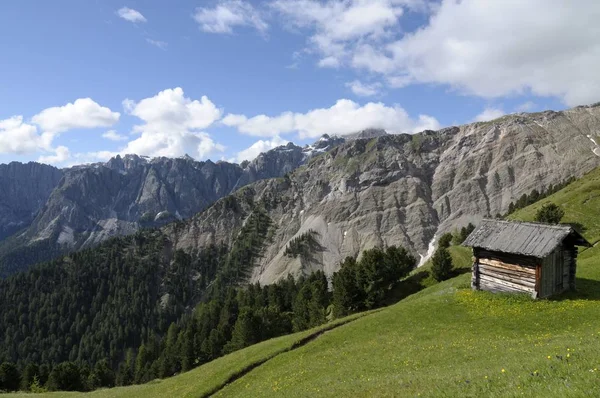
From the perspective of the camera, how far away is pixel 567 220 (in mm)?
79312

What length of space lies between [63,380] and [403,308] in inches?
3146

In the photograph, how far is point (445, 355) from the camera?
86.2 feet

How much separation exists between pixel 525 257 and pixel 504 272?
2842 millimetres

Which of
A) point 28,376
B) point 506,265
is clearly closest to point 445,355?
point 506,265

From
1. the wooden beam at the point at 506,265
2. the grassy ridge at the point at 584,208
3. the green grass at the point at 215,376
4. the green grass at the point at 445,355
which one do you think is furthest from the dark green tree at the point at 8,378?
the grassy ridge at the point at 584,208

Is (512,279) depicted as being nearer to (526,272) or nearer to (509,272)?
(509,272)

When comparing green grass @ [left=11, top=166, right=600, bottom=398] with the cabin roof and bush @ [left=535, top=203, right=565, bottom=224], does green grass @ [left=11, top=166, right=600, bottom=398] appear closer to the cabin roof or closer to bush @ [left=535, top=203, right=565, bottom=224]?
the cabin roof

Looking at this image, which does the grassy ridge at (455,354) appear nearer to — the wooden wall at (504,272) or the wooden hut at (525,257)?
the wooden wall at (504,272)

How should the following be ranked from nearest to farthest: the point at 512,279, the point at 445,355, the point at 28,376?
the point at 445,355 < the point at 512,279 < the point at 28,376

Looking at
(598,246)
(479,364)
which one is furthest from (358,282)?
(479,364)

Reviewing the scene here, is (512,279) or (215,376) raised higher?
(512,279)

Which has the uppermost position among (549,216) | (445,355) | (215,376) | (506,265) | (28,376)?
(549,216)

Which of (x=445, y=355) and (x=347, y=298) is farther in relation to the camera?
(x=347, y=298)

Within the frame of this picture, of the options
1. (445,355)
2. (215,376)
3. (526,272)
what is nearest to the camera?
(445,355)
